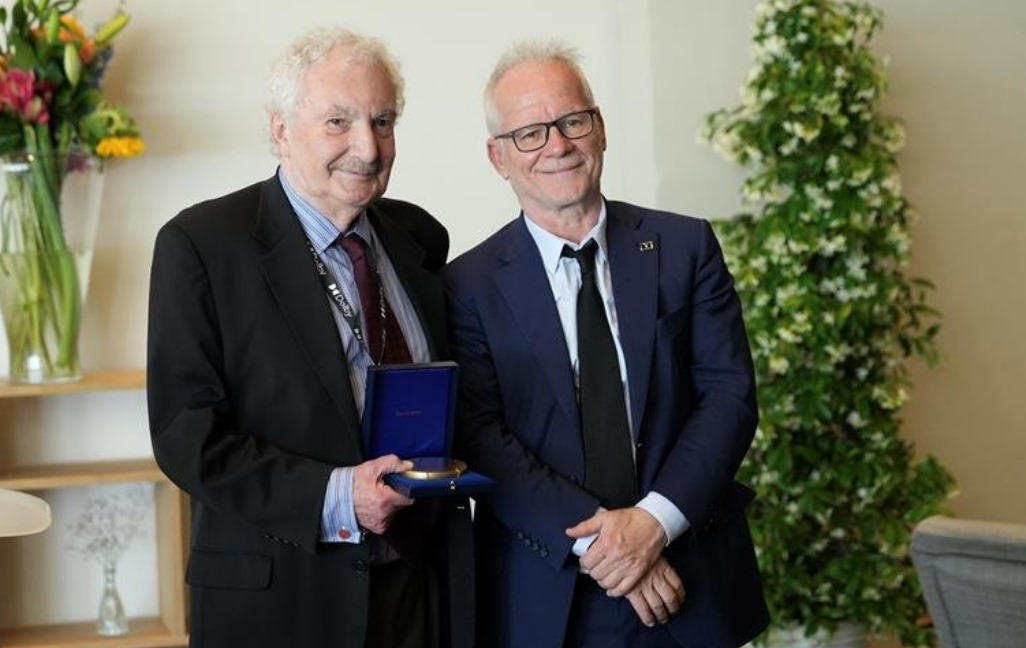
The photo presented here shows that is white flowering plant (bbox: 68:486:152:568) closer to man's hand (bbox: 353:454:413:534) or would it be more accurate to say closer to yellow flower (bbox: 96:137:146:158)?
yellow flower (bbox: 96:137:146:158)

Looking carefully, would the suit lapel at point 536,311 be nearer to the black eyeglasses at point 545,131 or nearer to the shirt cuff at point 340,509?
the black eyeglasses at point 545,131

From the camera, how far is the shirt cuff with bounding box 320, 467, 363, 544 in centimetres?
243

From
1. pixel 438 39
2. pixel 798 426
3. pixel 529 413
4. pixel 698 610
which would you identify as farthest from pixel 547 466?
pixel 438 39

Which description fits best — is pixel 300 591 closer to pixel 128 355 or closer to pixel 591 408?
pixel 591 408

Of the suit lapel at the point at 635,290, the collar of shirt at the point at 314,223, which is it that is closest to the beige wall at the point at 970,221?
the suit lapel at the point at 635,290

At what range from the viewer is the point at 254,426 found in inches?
98.3

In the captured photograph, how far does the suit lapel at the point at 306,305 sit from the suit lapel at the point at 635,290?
0.53 meters

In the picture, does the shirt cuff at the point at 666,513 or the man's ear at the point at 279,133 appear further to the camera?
the shirt cuff at the point at 666,513

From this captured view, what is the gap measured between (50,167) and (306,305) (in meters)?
2.16

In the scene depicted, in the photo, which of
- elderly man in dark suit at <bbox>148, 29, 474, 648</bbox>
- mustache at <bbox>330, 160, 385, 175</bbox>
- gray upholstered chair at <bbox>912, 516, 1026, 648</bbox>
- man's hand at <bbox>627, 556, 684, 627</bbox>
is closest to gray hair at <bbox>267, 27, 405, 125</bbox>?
elderly man in dark suit at <bbox>148, 29, 474, 648</bbox>

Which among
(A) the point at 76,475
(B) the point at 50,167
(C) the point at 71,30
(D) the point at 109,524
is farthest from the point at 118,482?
(C) the point at 71,30

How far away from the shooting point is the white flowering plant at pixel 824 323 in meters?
Answer: 4.76

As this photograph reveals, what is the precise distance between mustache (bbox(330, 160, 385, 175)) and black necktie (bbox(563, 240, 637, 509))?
0.50 metres

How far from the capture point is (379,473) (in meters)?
2.40
